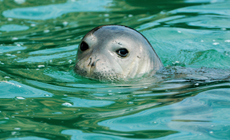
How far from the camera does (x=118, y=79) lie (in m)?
4.22

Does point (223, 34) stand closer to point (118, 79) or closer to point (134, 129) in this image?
point (118, 79)

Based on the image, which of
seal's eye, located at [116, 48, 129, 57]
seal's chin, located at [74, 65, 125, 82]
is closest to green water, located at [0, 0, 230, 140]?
seal's chin, located at [74, 65, 125, 82]

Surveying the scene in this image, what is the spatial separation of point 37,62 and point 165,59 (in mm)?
2104

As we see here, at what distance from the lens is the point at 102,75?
13.3 ft

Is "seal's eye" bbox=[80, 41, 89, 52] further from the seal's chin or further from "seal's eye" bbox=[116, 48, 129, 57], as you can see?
"seal's eye" bbox=[116, 48, 129, 57]

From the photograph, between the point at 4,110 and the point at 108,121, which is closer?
the point at 108,121

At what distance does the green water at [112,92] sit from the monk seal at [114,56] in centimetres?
15

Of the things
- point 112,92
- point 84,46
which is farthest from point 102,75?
point 84,46

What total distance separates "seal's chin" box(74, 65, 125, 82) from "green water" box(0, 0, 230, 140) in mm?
89

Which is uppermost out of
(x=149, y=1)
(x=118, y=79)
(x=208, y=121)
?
(x=149, y=1)

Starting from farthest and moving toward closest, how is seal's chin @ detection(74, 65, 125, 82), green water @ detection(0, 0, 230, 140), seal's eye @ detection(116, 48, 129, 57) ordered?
1. seal's eye @ detection(116, 48, 129, 57)
2. seal's chin @ detection(74, 65, 125, 82)
3. green water @ detection(0, 0, 230, 140)

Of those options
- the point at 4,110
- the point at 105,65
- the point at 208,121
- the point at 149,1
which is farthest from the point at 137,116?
the point at 149,1

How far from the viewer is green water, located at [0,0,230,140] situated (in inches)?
123

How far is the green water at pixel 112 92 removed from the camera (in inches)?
123
